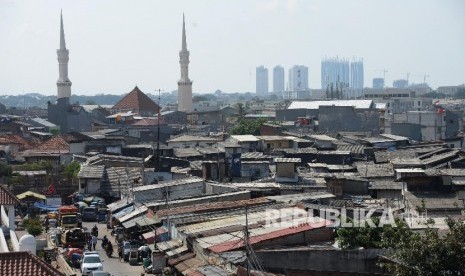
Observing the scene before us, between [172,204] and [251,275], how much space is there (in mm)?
9213

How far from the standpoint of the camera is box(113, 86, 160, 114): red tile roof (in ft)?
226

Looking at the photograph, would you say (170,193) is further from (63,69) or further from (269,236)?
(63,69)

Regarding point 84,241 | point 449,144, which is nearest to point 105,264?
point 84,241

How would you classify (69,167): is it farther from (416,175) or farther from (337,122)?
(337,122)

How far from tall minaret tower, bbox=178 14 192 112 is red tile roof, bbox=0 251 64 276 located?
222 feet

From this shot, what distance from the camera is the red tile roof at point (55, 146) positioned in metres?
40.6

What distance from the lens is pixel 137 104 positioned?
68938 mm

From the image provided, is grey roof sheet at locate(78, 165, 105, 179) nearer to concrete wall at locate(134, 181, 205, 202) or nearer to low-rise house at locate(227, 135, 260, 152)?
concrete wall at locate(134, 181, 205, 202)

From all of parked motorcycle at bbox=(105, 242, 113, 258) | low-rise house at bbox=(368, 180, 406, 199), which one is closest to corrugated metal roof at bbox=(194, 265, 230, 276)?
parked motorcycle at bbox=(105, 242, 113, 258)

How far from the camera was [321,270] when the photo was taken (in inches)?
630

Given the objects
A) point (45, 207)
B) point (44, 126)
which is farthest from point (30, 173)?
point (44, 126)

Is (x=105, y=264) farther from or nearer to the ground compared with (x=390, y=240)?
nearer to the ground

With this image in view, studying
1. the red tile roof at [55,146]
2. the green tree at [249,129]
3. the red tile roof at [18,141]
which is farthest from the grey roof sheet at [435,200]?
the green tree at [249,129]

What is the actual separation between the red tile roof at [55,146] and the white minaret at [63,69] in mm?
35861
